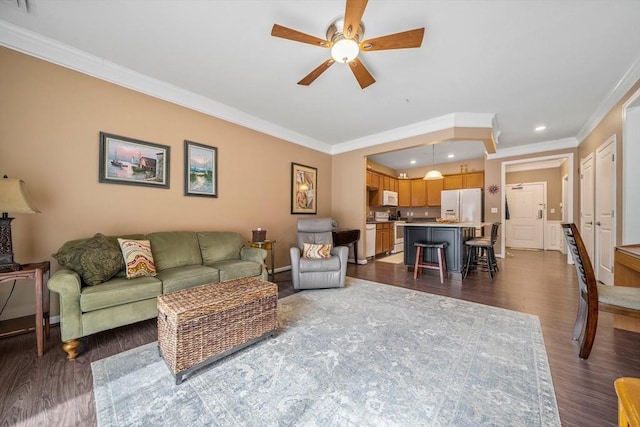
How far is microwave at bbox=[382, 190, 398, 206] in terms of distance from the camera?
6.74 metres

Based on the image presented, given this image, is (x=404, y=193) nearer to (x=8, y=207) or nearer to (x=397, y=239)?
(x=397, y=239)

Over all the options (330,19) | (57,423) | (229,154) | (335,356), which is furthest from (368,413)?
(229,154)

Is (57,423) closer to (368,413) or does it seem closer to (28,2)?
(368,413)

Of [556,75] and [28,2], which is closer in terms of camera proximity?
[28,2]

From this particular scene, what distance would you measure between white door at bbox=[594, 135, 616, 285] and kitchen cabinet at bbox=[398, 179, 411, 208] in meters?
4.12

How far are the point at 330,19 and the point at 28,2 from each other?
2.35m

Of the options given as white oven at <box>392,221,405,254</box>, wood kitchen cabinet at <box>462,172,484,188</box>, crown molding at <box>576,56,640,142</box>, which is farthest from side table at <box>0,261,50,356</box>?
wood kitchen cabinet at <box>462,172,484,188</box>

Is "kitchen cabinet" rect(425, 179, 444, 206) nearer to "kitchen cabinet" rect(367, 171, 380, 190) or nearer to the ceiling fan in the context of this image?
"kitchen cabinet" rect(367, 171, 380, 190)

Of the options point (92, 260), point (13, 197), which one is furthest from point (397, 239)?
point (13, 197)

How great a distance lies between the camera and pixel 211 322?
162 cm

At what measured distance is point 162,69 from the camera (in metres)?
2.67

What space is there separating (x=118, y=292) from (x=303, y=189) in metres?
3.40

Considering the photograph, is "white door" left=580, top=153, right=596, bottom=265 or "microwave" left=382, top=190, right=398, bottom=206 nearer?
"white door" left=580, top=153, right=596, bottom=265

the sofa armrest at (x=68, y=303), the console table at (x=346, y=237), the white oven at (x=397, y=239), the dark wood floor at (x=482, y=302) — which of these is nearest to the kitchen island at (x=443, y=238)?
the dark wood floor at (x=482, y=302)
